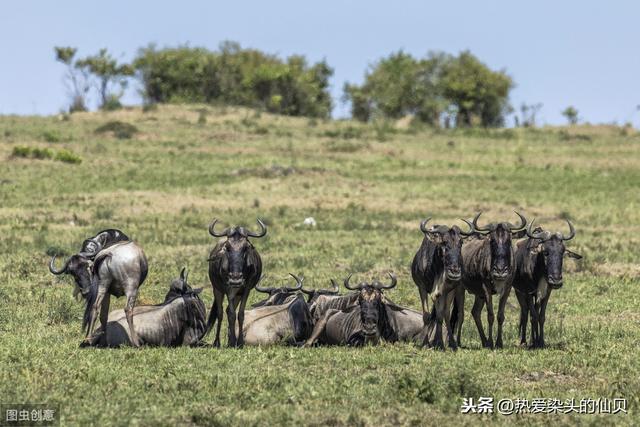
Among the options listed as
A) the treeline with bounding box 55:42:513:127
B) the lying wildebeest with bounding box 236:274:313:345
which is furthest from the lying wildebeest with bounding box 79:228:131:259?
the treeline with bounding box 55:42:513:127

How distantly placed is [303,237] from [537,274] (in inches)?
570

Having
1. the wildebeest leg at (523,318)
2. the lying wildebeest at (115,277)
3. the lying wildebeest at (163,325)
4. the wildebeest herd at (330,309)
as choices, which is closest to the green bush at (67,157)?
the wildebeest herd at (330,309)

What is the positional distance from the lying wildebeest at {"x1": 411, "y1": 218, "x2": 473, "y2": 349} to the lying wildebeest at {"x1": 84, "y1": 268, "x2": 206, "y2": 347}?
3.02 meters

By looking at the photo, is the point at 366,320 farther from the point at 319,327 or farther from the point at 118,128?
the point at 118,128

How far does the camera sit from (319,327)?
1630 cm

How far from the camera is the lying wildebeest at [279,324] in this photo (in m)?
16.2

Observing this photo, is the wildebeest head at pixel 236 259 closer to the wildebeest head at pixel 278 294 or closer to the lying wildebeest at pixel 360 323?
the lying wildebeest at pixel 360 323

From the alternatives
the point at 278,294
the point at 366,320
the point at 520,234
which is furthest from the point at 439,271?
the point at 278,294

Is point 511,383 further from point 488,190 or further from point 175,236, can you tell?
point 488,190

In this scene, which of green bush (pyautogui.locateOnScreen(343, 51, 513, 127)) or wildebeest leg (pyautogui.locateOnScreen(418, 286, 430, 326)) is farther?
green bush (pyautogui.locateOnScreen(343, 51, 513, 127))

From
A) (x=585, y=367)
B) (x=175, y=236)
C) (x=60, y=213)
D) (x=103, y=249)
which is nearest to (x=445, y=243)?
(x=585, y=367)

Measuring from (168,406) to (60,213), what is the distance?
77.8 ft

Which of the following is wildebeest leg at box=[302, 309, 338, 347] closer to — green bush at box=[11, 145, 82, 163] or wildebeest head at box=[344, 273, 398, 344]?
wildebeest head at box=[344, 273, 398, 344]

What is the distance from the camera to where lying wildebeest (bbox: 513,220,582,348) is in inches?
615
